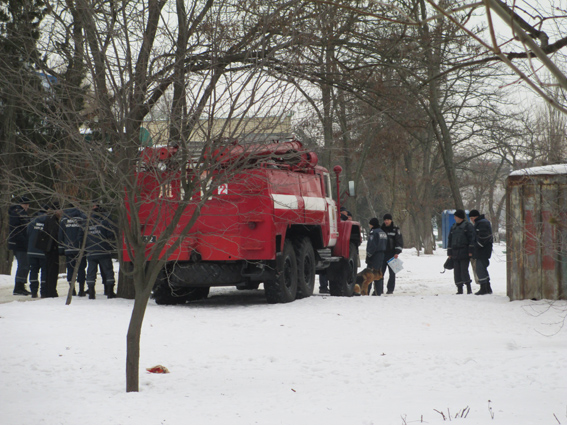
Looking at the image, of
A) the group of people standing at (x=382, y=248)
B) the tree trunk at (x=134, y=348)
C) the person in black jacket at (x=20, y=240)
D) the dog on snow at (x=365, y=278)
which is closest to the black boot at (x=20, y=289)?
the person in black jacket at (x=20, y=240)

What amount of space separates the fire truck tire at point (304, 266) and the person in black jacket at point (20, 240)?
520cm

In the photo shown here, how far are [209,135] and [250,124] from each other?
82 cm

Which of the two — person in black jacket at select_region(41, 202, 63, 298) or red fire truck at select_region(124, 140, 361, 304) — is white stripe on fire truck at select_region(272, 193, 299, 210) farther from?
person in black jacket at select_region(41, 202, 63, 298)

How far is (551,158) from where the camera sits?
49.8ft

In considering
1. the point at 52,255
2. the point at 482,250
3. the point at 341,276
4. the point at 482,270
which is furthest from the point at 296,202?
the point at 52,255

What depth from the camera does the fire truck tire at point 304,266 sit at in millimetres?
14016

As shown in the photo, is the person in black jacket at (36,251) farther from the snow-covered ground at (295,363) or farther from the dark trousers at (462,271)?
the dark trousers at (462,271)

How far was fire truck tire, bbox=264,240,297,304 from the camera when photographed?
13070 mm

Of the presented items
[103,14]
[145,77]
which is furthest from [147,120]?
[103,14]

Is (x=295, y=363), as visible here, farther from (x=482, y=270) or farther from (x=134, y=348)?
(x=482, y=270)

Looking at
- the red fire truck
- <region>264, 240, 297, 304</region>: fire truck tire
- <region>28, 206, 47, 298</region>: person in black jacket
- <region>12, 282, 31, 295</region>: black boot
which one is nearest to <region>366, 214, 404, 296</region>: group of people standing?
the red fire truck

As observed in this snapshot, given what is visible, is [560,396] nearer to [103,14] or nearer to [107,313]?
[103,14]

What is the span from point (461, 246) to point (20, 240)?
888 cm

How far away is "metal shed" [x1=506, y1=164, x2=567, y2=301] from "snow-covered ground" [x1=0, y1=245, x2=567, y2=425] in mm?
381
